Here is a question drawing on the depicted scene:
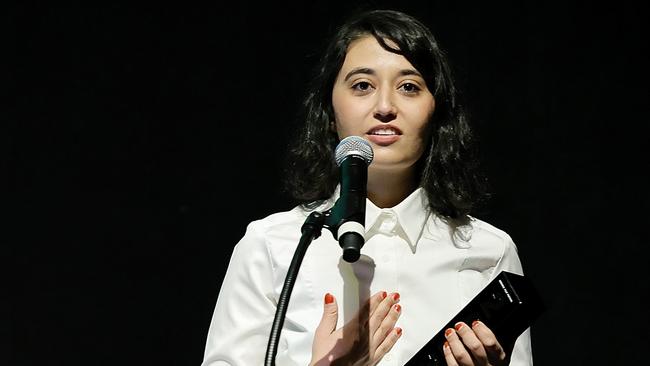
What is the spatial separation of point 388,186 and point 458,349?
0.44m

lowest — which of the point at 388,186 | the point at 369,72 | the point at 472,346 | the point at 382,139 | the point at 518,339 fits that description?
the point at 518,339

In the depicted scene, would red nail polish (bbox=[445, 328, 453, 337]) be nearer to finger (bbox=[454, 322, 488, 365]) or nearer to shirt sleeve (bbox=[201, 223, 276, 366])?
finger (bbox=[454, 322, 488, 365])

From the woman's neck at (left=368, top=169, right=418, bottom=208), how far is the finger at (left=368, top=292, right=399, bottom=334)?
1.08 ft

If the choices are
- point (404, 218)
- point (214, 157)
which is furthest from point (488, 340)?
point (214, 157)

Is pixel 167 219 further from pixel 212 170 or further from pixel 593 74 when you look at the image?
pixel 593 74

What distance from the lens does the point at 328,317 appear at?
160 centimetres

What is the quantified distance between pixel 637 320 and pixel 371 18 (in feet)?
3.53

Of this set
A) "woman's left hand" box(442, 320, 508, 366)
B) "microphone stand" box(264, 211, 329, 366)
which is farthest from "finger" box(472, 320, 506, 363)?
"microphone stand" box(264, 211, 329, 366)

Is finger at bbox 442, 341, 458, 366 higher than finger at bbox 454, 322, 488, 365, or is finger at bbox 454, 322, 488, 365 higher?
finger at bbox 454, 322, 488, 365

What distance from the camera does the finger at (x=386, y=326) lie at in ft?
5.40

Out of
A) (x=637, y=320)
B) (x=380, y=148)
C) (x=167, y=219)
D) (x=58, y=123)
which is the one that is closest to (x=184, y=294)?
(x=167, y=219)

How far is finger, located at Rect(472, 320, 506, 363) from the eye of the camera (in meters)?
1.59

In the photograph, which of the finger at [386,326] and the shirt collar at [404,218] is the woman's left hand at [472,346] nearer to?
the finger at [386,326]

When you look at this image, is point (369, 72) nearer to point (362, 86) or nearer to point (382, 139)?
point (362, 86)
